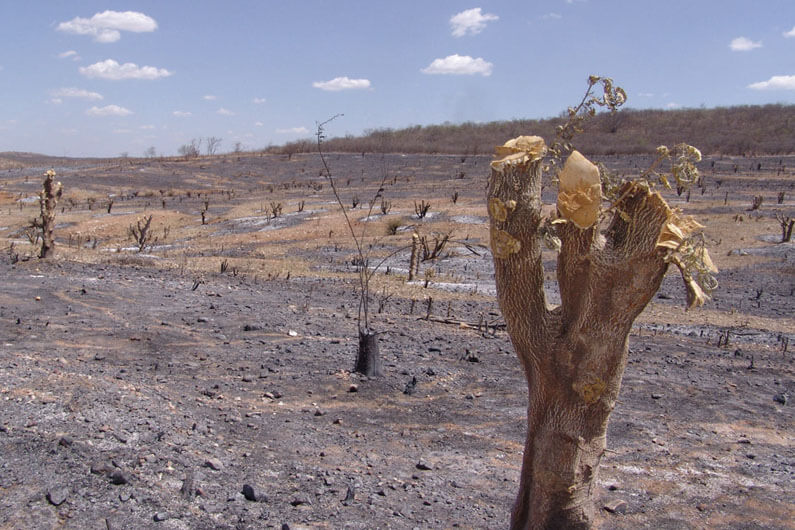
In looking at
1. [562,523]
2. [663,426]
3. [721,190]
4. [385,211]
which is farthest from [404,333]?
[721,190]

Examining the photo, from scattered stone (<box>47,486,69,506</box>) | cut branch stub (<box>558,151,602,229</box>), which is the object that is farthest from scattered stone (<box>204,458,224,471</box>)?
cut branch stub (<box>558,151,602,229</box>)

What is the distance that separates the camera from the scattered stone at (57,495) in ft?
11.3

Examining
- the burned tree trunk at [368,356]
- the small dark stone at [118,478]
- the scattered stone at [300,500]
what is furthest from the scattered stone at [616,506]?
the small dark stone at [118,478]

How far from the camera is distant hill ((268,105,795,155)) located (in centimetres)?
4334

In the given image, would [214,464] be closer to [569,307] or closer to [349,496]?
[349,496]

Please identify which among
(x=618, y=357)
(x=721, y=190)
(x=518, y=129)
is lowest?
(x=618, y=357)

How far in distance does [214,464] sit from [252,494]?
19.0 inches

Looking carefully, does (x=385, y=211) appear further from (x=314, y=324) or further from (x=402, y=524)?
(x=402, y=524)

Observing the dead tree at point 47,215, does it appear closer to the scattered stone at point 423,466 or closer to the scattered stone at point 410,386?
the scattered stone at point 410,386

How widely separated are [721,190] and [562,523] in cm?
2726

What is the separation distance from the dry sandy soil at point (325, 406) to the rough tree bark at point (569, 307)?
0.91 metres

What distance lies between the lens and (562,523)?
318 cm

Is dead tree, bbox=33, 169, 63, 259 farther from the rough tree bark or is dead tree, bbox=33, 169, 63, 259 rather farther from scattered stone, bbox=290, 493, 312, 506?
the rough tree bark

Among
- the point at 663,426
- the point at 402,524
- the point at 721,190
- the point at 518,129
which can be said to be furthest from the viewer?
the point at 518,129
